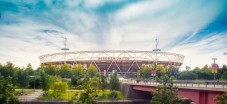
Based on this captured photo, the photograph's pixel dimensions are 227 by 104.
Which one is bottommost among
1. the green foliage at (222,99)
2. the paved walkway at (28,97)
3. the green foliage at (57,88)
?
the paved walkway at (28,97)

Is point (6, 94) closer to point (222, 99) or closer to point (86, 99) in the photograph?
point (86, 99)

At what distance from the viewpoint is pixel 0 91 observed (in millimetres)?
55469

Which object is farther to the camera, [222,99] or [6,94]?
[6,94]

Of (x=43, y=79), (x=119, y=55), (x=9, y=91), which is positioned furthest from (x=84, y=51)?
(x=9, y=91)

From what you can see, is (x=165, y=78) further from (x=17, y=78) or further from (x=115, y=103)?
(x=17, y=78)

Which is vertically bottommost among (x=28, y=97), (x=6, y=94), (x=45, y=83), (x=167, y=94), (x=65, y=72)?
(x=28, y=97)

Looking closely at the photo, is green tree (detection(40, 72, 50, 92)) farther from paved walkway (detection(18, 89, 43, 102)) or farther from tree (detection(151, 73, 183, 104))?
tree (detection(151, 73, 183, 104))

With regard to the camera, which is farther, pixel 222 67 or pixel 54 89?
pixel 222 67

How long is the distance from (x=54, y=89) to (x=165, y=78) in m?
35.3

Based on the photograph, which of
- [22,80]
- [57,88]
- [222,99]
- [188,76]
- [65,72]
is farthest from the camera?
[65,72]

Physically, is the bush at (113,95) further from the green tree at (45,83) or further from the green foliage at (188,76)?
the green foliage at (188,76)

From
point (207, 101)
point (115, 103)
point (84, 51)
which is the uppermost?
point (84, 51)

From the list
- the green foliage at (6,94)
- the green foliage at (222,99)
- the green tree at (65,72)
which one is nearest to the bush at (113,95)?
the green foliage at (6,94)

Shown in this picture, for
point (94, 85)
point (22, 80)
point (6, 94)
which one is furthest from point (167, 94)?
point (22, 80)
